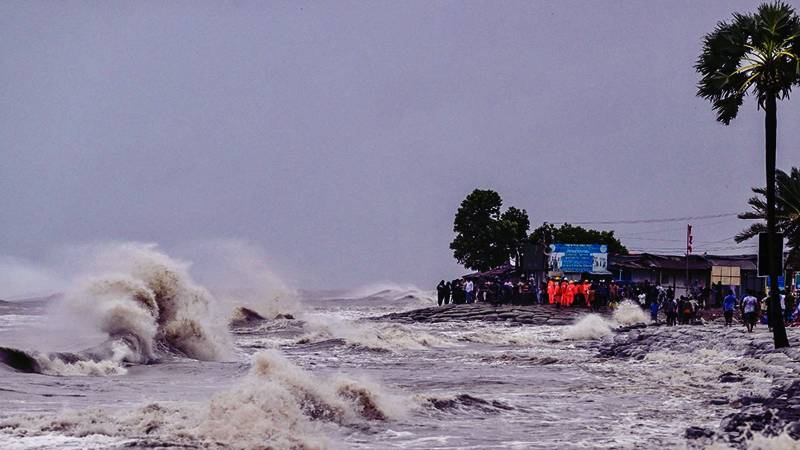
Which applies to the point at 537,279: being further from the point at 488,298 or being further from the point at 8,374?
the point at 8,374

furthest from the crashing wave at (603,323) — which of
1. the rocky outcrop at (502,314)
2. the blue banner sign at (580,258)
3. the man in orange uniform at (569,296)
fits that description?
the blue banner sign at (580,258)

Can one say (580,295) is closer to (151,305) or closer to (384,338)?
(384,338)

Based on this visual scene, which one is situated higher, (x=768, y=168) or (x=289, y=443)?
(x=768, y=168)

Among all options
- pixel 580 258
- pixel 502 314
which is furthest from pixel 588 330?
pixel 580 258

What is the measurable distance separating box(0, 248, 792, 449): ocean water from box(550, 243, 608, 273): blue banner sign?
2614cm

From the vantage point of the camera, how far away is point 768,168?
20766mm

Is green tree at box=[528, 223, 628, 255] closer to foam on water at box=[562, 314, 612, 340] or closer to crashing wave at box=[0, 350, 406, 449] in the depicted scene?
foam on water at box=[562, 314, 612, 340]

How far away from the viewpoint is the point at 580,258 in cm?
6094

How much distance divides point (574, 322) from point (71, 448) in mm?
31303

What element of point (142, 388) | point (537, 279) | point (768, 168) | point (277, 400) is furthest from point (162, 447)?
point (537, 279)

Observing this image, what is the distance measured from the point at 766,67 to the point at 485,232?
5649 cm

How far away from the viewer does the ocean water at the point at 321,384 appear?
1120cm

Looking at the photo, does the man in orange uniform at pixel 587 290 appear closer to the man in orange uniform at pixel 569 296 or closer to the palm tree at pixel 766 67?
the man in orange uniform at pixel 569 296

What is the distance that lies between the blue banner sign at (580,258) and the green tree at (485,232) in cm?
1409
